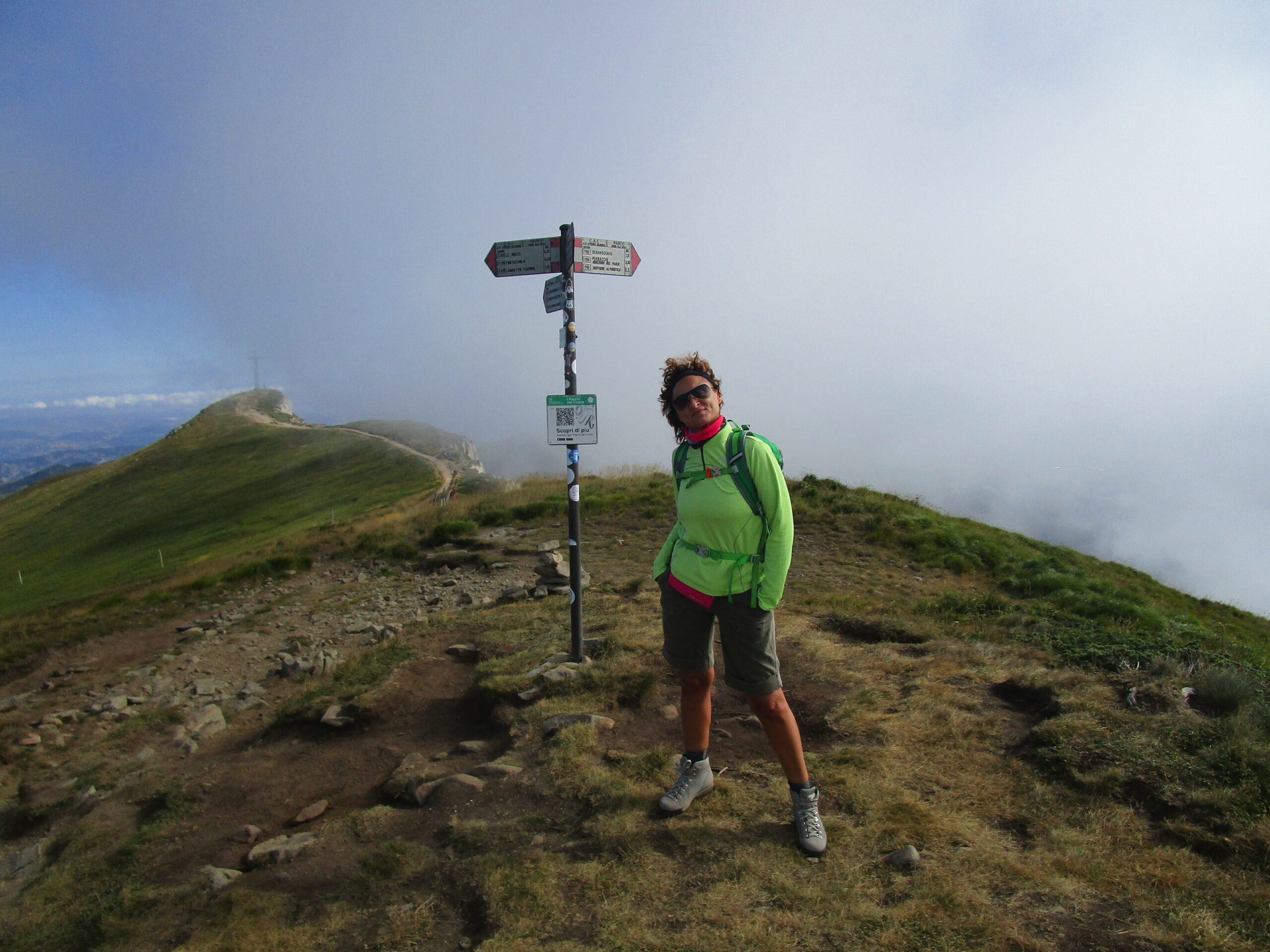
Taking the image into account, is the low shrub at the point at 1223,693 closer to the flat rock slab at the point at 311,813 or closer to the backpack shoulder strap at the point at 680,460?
the backpack shoulder strap at the point at 680,460

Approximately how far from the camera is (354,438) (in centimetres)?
5972

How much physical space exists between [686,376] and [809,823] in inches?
95.8

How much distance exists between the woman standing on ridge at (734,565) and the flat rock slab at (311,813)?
2.52 meters

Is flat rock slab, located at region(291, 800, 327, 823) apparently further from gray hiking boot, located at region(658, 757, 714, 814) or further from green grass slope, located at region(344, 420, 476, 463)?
green grass slope, located at region(344, 420, 476, 463)

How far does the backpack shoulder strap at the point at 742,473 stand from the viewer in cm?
324

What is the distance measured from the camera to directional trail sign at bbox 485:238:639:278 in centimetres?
594

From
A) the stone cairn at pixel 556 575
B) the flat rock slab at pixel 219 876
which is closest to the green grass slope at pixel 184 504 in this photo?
the stone cairn at pixel 556 575

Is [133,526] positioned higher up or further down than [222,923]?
further down

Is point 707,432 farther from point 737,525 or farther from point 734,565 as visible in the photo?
point 734,565

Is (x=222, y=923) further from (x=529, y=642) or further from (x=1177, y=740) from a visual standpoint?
(x=1177, y=740)

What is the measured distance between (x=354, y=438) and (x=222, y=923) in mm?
61745

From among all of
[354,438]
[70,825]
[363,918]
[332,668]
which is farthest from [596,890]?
[354,438]

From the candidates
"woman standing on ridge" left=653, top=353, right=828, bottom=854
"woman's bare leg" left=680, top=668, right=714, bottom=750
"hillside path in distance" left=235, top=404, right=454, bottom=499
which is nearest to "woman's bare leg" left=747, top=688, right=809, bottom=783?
"woman standing on ridge" left=653, top=353, right=828, bottom=854

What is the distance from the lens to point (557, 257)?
598 cm
